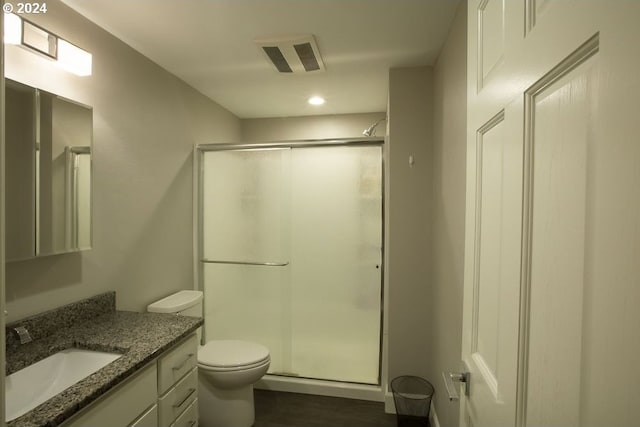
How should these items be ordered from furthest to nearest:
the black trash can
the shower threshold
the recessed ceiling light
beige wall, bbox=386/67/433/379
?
the recessed ceiling light → the shower threshold → beige wall, bbox=386/67/433/379 → the black trash can

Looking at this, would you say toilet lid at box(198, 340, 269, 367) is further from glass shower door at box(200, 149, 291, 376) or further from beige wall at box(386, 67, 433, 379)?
beige wall at box(386, 67, 433, 379)

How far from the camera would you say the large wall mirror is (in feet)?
4.29

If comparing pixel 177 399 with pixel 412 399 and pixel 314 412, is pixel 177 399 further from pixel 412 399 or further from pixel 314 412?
pixel 412 399

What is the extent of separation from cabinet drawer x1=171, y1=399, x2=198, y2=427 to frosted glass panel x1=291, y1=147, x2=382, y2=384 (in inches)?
41.9

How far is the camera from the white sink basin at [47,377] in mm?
1129

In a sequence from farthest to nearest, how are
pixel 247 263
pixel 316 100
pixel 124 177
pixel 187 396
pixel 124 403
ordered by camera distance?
1. pixel 316 100
2. pixel 247 263
3. pixel 124 177
4. pixel 187 396
5. pixel 124 403

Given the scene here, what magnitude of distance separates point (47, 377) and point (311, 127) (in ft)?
9.93

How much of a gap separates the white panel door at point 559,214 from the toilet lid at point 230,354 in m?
1.59

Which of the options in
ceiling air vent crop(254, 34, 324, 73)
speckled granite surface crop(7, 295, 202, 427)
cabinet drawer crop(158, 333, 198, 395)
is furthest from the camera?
ceiling air vent crop(254, 34, 324, 73)

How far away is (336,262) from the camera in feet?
8.46

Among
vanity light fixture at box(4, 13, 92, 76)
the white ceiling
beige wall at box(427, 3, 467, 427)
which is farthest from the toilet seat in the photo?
the white ceiling

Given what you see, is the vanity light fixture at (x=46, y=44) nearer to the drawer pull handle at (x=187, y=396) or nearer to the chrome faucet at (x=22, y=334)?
the chrome faucet at (x=22, y=334)

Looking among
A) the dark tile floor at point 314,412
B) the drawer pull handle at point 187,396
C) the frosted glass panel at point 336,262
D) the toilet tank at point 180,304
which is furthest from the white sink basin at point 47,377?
the frosted glass panel at point 336,262

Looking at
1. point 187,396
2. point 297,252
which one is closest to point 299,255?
point 297,252
